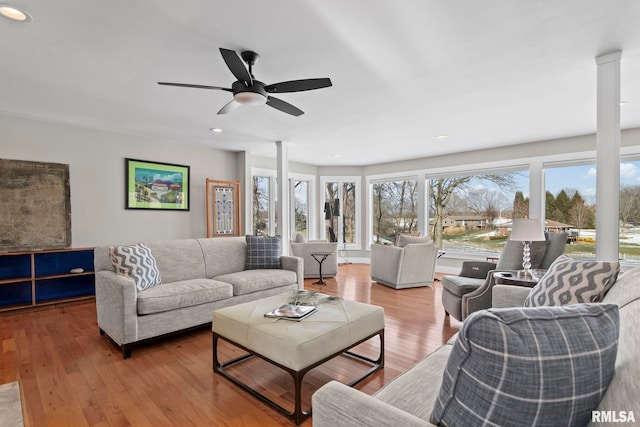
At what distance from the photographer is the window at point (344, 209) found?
7801mm

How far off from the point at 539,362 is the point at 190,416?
1861 mm

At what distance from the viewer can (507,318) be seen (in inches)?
28.6

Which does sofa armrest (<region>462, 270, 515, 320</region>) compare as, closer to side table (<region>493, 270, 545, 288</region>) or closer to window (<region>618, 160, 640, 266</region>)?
side table (<region>493, 270, 545, 288</region>)

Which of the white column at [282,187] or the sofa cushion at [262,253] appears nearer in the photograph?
the sofa cushion at [262,253]

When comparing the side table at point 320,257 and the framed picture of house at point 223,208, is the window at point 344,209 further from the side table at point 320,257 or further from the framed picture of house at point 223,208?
the framed picture of house at point 223,208

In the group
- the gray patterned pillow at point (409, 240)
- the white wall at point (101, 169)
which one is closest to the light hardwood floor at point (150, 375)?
the white wall at point (101, 169)

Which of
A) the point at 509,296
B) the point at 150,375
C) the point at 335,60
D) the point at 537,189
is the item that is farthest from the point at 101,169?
the point at 537,189

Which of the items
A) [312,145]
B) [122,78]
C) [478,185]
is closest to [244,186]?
[312,145]

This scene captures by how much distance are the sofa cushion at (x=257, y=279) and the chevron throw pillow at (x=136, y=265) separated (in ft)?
2.34

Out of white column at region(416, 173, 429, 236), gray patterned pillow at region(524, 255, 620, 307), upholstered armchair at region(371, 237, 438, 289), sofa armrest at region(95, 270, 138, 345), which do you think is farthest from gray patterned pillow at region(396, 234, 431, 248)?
sofa armrest at region(95, 270, 138, 345)

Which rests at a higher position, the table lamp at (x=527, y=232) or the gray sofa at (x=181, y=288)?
the table lamp at (x=527, y=232)

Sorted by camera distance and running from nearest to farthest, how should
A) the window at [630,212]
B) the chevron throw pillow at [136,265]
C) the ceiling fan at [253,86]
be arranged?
the ceiling fan at [253,86] → the chevron throw pillow at [136,265] → the window at [630,212]

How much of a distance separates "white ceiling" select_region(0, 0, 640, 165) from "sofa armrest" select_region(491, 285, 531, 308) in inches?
69.2

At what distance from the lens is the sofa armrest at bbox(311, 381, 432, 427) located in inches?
34.6
